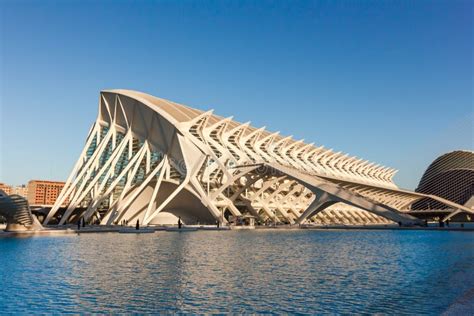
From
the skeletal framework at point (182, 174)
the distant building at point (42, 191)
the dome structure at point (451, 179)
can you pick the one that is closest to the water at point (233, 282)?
the skeletal framework at point (182, 174)

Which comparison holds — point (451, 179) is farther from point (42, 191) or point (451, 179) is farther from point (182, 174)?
point (42, 191)

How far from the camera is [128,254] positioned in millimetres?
18219

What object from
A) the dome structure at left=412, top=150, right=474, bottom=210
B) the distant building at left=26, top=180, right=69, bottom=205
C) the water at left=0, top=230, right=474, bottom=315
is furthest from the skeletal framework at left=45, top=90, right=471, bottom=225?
the distant building at left=26, top=180, right=69, bottom=205

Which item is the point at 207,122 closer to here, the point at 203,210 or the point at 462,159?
the point at 203,210

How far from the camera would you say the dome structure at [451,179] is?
118375 millimetres

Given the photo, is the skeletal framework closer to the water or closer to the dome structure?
the water

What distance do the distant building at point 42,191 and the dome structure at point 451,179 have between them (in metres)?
128

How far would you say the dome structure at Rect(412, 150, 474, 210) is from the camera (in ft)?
388

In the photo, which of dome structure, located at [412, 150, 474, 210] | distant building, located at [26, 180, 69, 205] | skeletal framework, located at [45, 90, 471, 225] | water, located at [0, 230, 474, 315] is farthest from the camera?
distant building, located at [26, 180, 69, 205]

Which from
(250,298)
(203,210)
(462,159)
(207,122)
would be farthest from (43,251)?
(462,159)

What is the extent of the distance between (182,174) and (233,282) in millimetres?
40813

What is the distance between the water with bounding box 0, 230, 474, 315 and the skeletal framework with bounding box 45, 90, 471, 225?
26.8m

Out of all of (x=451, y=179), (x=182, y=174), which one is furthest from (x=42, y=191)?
(x=451, y=179)

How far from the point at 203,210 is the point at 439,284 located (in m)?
42.4
